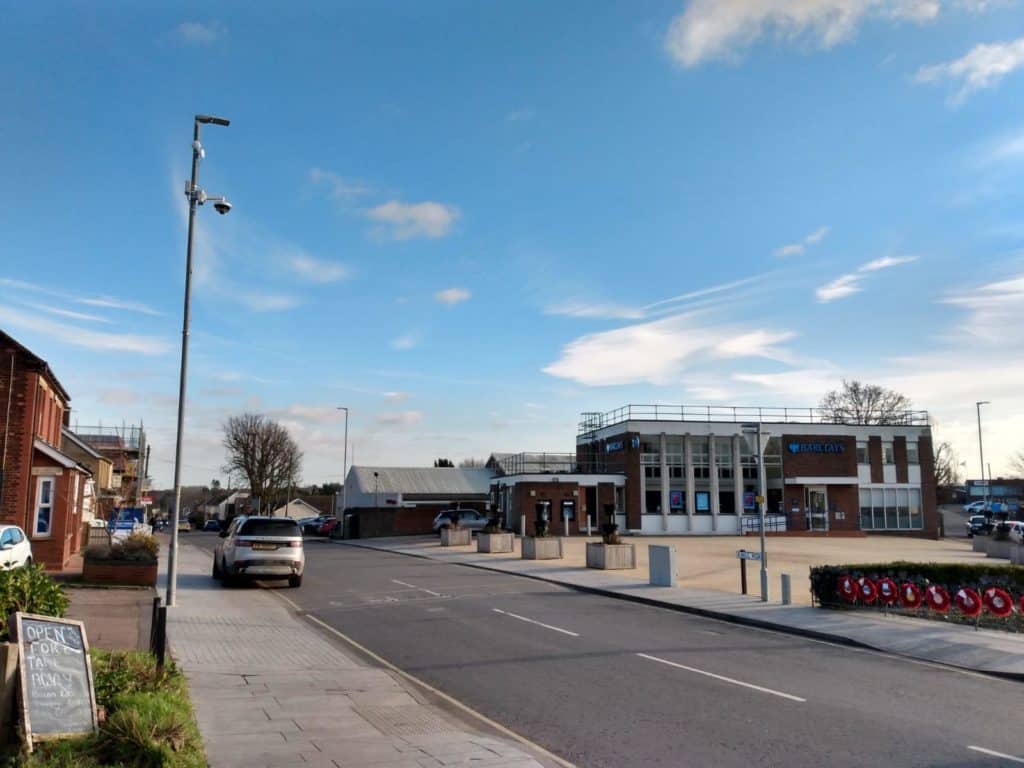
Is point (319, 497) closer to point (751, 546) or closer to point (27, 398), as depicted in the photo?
point (751, 546)

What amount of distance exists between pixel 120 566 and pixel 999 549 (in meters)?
34.9

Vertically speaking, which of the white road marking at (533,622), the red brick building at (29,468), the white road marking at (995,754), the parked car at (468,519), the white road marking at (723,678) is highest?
the red brick building at (29,468)

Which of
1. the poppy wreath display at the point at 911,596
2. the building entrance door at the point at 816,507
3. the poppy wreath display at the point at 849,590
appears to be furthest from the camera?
the building entrance door at the point at 816,507

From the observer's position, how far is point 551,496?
164ft

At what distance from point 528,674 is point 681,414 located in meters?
46.1

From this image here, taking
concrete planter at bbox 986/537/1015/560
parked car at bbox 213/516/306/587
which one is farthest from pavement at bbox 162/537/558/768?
concrete planter at bbox 986/537/1015/560

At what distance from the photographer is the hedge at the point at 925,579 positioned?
15570 millimetres

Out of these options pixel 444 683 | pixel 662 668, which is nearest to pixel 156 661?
pixel 444 683

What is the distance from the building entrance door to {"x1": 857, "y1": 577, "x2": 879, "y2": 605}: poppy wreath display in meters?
38.2

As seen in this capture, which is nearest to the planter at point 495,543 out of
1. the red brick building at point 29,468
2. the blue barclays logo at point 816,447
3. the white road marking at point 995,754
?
the red brick building at point 29,468

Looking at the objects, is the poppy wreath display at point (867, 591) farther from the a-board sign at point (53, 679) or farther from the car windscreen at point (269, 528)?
the a-board sign at point (53, 679)

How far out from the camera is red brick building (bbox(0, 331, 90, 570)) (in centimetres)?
2186

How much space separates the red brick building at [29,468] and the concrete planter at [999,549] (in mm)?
35937

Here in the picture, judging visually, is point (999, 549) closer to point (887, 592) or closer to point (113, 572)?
point (887, 592)
